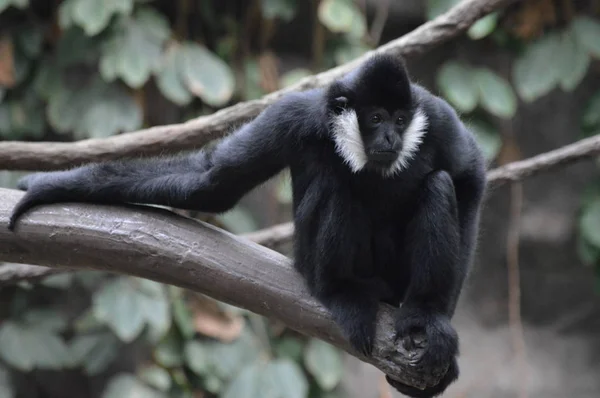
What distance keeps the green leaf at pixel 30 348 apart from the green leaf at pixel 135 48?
5.81 feet

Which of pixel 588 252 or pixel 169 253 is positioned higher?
pixel 169 253

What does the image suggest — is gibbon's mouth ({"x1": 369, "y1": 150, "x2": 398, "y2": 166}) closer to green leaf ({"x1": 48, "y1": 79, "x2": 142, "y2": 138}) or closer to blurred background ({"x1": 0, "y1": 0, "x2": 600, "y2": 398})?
blurred background ({"x1": 0, "y1": 0, "x2": 600, "y2": 398})

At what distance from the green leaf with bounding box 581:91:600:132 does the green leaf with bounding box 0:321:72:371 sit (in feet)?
13.0

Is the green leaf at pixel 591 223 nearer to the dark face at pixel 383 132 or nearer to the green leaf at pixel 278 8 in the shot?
the green leaf at pixel 278 8

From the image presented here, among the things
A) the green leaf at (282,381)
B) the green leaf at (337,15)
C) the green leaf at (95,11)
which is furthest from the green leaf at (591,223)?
the green leaf at (95,11)

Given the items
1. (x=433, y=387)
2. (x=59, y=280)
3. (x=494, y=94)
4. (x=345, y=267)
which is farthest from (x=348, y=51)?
(x=433, y=387)


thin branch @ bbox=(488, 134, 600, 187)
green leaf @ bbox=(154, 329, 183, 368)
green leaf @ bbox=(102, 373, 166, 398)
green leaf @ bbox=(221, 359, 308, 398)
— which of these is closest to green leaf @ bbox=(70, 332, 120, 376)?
green leaf @ bbox=(102, 373, 166, 398)

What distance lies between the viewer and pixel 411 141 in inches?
109

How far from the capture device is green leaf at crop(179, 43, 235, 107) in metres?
5.29

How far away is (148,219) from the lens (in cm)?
285

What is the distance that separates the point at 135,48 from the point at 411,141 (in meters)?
2.94

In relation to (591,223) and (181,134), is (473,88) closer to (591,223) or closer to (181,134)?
(591,223)

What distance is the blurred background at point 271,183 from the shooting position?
5223 millimetres

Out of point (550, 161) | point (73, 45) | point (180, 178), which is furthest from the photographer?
point (73, 45)
